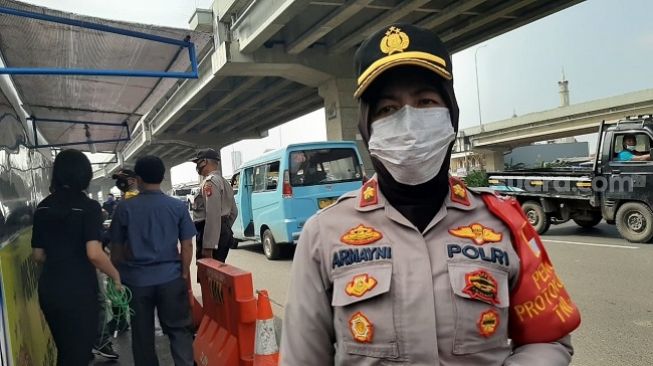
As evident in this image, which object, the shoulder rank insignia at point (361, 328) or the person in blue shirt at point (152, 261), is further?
the person in blue shirt at point (152, 261)

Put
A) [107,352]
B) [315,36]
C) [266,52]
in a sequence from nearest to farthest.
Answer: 1. [107,352]
2. [315,36]
3. [266,52]

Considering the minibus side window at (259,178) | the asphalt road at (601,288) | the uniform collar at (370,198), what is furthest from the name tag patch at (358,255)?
the minibus side window at (259,178)

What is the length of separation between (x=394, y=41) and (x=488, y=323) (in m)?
0.72

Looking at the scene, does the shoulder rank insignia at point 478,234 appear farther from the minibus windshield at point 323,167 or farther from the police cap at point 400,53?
the minibus windshield at point 323,167

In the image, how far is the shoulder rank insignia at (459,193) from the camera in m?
1.30

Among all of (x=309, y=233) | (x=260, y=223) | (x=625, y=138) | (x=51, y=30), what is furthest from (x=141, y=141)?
(x=309, y=233)

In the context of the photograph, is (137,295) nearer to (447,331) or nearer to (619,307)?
(447,331)

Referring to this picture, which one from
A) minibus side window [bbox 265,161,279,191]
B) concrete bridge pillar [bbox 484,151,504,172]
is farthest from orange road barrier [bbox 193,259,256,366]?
concrete bridge pillar [bbox 484,151,504,172]

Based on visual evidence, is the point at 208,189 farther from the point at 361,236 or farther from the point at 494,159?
the point at 494,159

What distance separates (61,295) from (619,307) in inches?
206

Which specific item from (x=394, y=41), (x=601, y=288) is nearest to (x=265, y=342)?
(x=394, y=41)

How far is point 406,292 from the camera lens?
3.89ft

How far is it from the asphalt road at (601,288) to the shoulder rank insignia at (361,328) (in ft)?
11.6

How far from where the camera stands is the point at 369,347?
1173 mm
